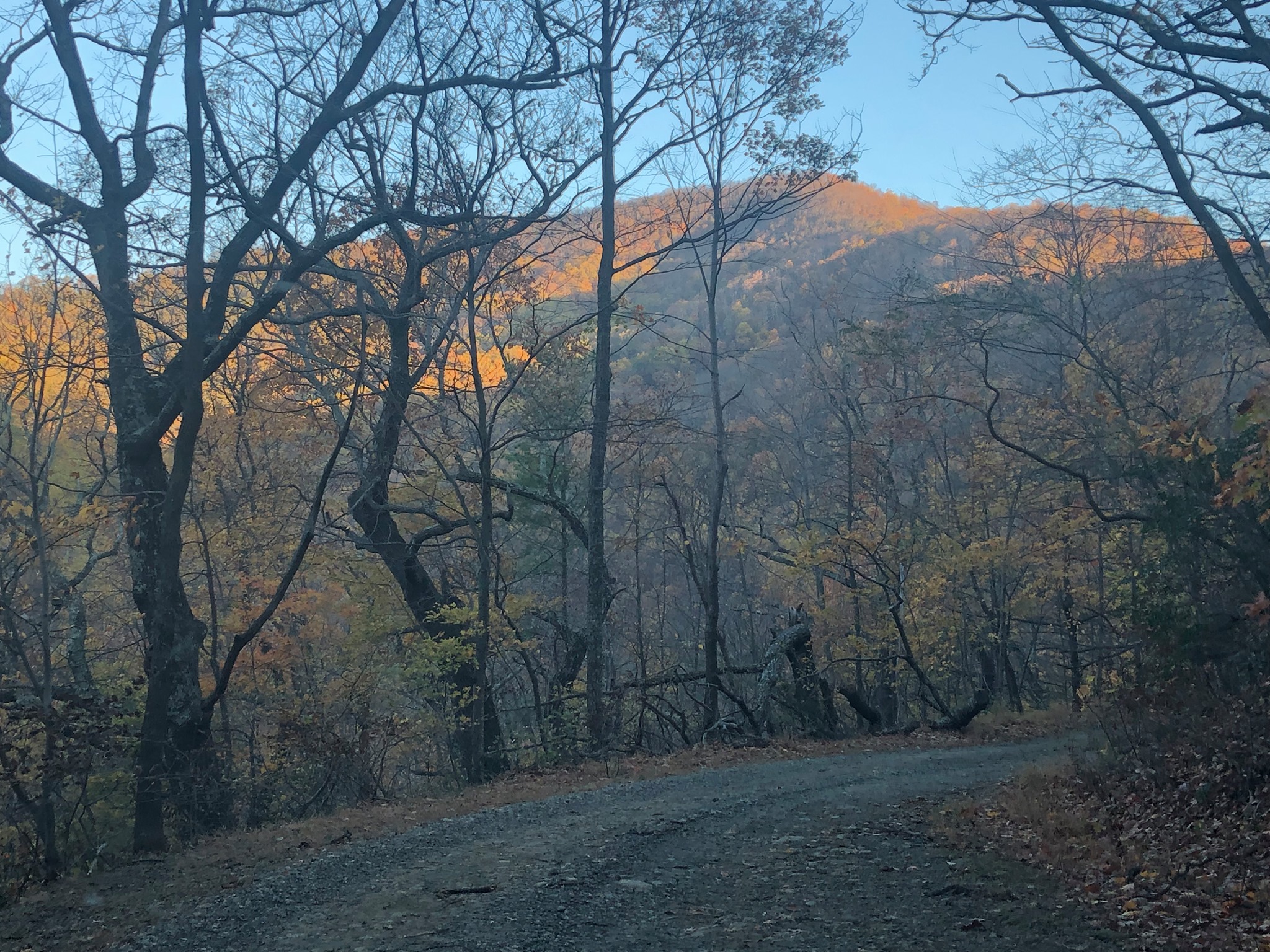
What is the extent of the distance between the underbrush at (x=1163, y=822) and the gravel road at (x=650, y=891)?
40cm

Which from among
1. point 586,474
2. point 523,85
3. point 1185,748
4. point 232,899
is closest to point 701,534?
point 586,474

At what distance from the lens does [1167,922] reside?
550 cm

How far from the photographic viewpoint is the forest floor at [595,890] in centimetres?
541

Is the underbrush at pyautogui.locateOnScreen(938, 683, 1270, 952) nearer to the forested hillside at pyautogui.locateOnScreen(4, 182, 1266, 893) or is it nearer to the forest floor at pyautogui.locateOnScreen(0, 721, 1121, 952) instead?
the forest floor at pyautogui.locateOnScreen(0, 721, 1121, 952)

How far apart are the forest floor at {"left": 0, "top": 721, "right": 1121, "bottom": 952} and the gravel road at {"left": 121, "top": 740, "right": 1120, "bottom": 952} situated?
0.06 ft

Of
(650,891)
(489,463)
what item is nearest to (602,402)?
(489,463)

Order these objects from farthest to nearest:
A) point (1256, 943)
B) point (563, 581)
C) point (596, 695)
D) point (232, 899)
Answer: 1. point (563, 581)
2. point (596, 695)
3. point (232, 899)
4. point (1256, 943)

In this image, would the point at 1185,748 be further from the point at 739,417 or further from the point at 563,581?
the point at 739,417

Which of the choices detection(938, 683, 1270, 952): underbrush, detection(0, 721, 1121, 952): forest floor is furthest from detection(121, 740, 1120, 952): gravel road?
detection(938, 683, 1270, 952): underbrush

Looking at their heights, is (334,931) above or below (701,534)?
below

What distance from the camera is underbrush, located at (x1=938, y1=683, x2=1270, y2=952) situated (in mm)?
5582

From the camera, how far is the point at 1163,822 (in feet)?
24.3

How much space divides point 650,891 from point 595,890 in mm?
376

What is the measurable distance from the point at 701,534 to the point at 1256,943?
26.8 meters
